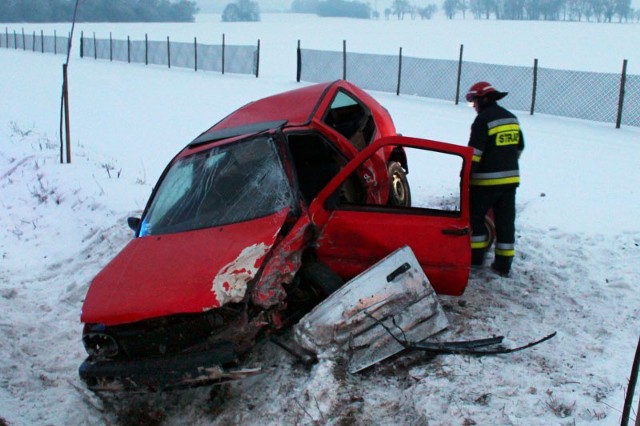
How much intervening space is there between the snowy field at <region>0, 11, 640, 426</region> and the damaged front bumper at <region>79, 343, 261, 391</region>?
1.37 ft

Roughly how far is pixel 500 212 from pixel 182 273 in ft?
9.85

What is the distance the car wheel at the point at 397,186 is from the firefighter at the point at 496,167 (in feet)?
3.04

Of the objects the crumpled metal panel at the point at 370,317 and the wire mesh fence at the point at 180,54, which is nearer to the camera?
the crumpled metal panel at the point at 370,317

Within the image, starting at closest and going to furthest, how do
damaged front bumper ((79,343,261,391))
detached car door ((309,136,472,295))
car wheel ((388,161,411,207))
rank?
damaged front bumper ((79,343,261,391)) < detached car door ((309,136,472,295)) < car wheel ((388,161,411,207))

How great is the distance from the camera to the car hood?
4.14 m

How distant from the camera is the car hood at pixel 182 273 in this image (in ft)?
13.6

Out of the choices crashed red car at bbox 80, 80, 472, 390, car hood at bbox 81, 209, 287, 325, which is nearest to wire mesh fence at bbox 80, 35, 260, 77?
crashed red car at bbox 80, 80, 472, 390

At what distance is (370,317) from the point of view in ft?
14.8

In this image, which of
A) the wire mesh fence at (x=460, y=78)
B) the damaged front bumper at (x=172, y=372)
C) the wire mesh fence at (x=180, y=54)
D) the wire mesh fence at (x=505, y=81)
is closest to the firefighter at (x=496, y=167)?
the damaged front bumper at (x=172, y=372)

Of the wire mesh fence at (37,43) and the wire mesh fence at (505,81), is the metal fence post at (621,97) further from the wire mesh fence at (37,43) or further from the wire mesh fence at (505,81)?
the wire mesh fence at (37,43)

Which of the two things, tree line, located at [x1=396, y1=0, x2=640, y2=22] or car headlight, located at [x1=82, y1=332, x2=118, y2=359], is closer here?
car headlight, located at [x1=82, y1=332, x2=118, y2=359]

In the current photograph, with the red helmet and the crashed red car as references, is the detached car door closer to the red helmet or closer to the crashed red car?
the crashed red car

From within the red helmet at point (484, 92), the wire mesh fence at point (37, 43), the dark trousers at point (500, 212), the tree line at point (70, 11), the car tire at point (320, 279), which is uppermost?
the tree line at point (70, 11)

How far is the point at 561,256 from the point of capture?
6.39 m
